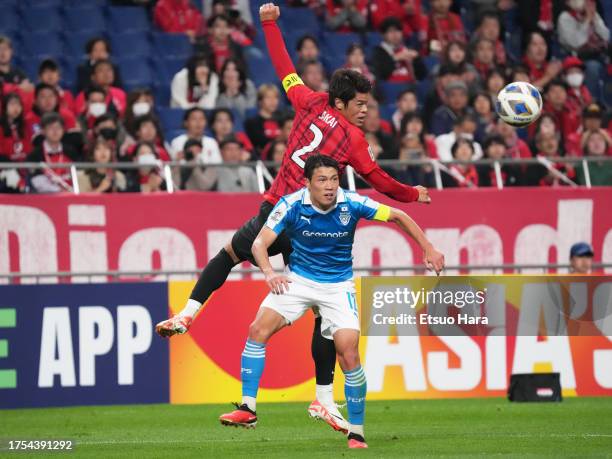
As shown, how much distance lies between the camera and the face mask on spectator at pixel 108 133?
16156 mm

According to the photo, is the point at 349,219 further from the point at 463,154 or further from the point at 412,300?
the point at 463,154

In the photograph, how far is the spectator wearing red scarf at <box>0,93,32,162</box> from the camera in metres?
16.2

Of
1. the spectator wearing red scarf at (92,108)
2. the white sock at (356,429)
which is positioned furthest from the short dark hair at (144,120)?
the white sock at (356,429)

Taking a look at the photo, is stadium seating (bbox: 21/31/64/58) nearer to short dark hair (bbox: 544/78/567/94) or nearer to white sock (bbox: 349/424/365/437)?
short dark hair (bbox: 544/78/567/94)

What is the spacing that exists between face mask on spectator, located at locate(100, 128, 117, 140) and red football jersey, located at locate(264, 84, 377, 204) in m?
5.72

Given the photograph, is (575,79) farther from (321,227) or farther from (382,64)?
(321,227)

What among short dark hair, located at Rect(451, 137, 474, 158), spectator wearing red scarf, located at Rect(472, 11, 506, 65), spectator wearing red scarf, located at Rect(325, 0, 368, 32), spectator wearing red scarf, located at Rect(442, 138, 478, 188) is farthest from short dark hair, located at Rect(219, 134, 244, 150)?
spectator wearing red scarf, located at Rect(472, 11, 506, 65)

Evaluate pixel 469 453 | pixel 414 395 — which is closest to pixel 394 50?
pixel 414 395

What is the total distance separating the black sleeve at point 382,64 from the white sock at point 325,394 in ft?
31.2

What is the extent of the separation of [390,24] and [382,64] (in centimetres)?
58

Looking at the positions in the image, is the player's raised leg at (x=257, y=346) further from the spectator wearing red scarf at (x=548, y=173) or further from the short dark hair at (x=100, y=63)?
the short dark hair at (x=100, y=63)

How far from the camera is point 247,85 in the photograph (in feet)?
59.6

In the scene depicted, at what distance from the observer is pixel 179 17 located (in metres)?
19.6

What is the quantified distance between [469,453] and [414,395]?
4596 mm
